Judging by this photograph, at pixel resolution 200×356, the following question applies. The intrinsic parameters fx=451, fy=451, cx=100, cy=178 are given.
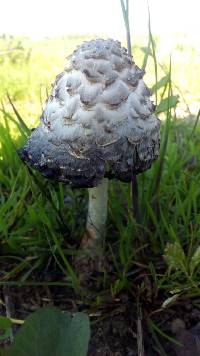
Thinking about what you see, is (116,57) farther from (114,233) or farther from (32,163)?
(114,233)

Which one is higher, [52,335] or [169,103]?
[169,103]

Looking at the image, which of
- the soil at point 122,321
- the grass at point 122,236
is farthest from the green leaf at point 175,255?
the soil at point 122,321

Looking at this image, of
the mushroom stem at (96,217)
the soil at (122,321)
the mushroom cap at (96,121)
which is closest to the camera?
the mushroom cap at (96,121)

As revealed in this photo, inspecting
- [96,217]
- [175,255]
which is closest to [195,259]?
[175,255]

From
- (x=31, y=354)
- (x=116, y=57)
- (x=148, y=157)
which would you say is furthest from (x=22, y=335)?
(x=116, y=57)

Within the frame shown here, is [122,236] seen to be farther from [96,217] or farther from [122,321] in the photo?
[122,321]

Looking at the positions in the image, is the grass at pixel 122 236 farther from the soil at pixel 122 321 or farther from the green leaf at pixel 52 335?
the green leaf at pixel 52 335
